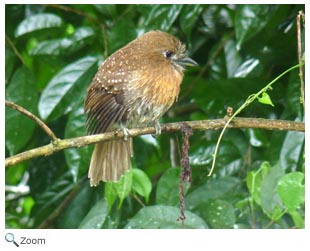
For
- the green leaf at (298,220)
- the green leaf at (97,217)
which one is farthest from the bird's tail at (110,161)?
the green leaf at (298,220)

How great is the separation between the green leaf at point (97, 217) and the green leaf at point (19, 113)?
49 centimetres

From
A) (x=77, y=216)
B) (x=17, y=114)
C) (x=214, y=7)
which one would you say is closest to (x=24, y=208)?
(x=77, y=216)

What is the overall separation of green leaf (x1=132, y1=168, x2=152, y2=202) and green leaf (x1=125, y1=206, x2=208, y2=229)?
0.08 metres

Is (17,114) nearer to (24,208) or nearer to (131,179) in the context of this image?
(131,179)

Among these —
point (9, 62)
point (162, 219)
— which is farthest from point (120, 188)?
point (9, 62)

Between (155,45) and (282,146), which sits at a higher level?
(155,45)

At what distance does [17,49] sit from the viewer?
4.27 metres

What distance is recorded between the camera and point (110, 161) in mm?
3801

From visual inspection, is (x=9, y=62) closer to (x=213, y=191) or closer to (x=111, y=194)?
(x=111, y=194)

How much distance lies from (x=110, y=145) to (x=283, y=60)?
3.15ft

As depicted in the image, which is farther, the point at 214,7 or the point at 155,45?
the point at 214,7

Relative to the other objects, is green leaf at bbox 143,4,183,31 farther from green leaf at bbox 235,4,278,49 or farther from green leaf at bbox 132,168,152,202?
green leaf at bbox 132,168,152,202

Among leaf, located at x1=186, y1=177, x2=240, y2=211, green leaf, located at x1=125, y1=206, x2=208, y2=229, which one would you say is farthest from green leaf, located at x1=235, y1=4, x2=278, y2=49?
green leaf, located at x1=125, y1=206, x2=208, y2=229

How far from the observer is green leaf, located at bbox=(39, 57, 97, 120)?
153 inches
